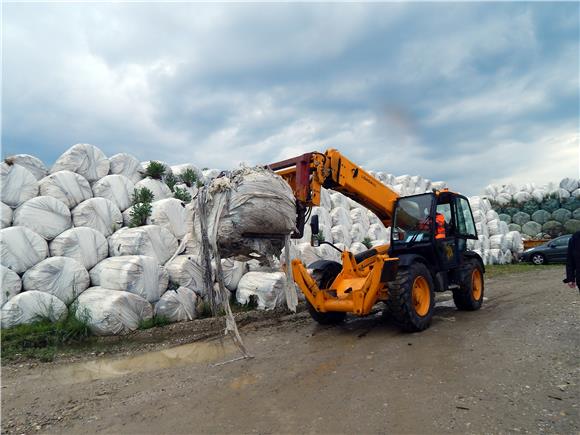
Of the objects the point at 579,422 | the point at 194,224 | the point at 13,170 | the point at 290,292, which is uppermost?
the point at 13,170

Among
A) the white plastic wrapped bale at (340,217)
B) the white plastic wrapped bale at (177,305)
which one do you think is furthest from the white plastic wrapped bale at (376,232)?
the white plastic wrapped bale at (177,305)

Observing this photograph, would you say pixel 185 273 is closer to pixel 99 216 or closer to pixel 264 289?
pixel 264 289

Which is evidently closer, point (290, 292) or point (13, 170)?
point (290, 292)

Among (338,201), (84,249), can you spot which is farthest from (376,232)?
(84,249)

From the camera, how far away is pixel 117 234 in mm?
7414

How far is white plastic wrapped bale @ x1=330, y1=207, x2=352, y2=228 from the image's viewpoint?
11953 millimetres

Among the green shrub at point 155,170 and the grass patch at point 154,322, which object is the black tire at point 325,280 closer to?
the grass patch at point 154,322

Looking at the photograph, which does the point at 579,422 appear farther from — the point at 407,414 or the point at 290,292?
the point at 290,292

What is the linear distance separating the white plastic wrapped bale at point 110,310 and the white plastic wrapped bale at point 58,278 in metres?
0.18

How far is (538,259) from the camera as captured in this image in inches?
597

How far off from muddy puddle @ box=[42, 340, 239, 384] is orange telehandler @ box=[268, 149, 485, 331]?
1464mm

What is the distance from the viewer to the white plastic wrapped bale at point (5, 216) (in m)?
6.95

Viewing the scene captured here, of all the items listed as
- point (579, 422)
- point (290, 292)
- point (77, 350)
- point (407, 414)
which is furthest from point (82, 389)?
point (579, 422)

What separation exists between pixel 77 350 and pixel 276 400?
3338 millimetres
